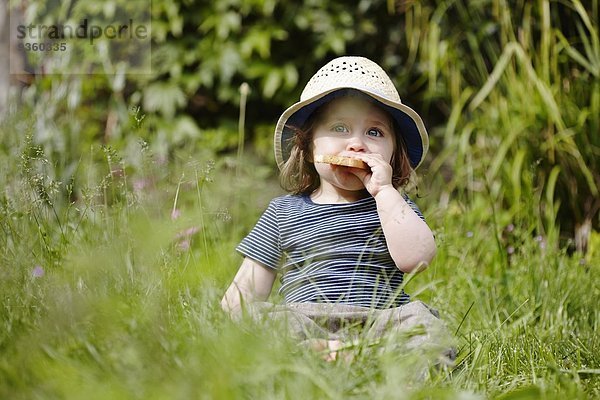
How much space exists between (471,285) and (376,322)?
1.03m

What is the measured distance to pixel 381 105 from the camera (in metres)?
2.31

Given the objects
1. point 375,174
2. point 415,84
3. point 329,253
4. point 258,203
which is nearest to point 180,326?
point 329,253

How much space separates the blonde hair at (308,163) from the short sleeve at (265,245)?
151 mm

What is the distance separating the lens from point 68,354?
1518mm

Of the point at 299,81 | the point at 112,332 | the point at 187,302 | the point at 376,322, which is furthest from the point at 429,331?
the point at 299,81

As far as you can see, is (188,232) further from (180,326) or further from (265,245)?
(180,326)

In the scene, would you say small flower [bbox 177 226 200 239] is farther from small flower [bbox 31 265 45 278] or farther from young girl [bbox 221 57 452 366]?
small flower [bbox 31 265 45 278]

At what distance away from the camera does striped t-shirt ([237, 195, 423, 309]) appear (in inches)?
85.4

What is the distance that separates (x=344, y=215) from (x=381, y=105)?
1.08 ft

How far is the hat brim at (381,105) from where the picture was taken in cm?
229

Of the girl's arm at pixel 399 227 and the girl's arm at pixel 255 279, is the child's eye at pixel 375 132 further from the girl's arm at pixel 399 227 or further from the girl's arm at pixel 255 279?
the girl's arm at pixel 255 279

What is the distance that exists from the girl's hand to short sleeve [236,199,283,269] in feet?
0.95

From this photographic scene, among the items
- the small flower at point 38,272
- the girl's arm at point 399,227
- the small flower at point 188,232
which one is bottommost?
the small flower at point 188,232

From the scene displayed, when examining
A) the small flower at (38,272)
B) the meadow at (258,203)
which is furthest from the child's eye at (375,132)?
the small flower at (38,272)
